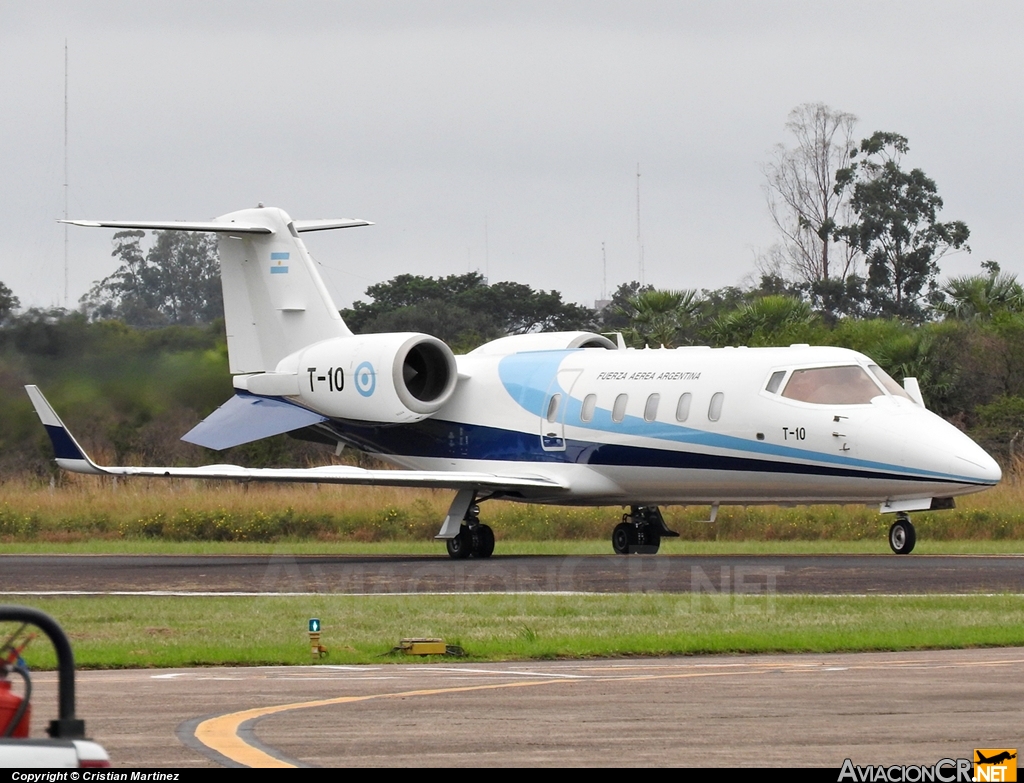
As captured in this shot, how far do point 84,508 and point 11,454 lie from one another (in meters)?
2.04

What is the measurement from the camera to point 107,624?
685 inches

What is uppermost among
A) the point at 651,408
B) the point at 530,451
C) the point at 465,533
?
the point at 651,408

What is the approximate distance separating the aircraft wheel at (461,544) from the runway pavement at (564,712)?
15.8m

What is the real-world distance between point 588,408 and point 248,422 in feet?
22.5

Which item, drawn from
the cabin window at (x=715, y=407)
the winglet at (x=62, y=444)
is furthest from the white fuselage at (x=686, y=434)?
the winglet at (x=62, y=444)

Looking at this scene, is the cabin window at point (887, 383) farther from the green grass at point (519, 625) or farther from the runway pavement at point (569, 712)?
the runway pavement at point (569, 712)

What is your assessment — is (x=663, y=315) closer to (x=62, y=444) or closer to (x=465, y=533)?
(x=465, y=533)

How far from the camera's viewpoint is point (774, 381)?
27.0 meters

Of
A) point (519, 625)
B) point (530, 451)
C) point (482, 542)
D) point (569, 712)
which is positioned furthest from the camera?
point (530, 451)

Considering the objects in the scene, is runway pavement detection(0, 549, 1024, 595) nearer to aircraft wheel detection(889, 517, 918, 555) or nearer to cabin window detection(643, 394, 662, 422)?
aircraft wheel detection(889, 517, 918, 555)

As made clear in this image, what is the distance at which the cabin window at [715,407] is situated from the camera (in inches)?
1073

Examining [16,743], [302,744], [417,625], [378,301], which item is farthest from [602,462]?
[378,301]

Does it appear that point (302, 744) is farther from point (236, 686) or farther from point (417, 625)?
point (417, 625)

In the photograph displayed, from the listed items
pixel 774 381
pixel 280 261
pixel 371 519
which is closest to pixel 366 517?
pixel 371 519
